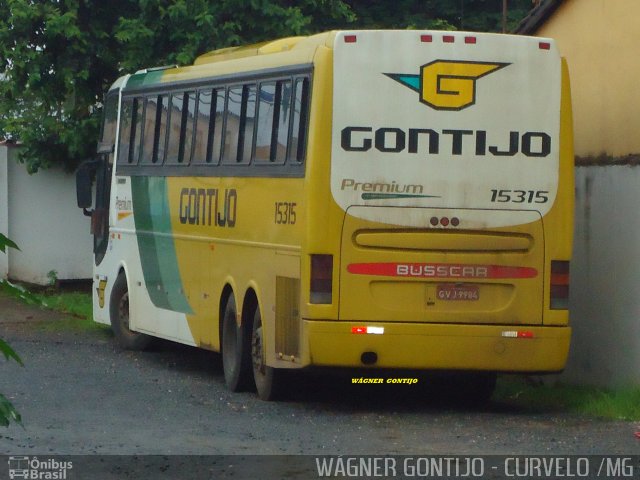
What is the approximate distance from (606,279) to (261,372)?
330 cm

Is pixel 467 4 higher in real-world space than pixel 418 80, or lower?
higher

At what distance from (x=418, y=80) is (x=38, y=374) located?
198 inches

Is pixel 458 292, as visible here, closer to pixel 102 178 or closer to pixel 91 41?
pixel 102 178

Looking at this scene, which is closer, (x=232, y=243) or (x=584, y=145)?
(x=232, y=243)

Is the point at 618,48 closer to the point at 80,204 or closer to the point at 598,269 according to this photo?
the point at 598,269

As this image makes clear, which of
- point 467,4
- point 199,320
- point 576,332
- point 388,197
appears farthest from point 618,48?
point 467,4

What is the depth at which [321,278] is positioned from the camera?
38.2 ft

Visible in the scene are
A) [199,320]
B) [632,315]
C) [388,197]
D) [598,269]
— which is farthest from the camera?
[199,320]

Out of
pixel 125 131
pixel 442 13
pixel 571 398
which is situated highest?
pixel 442 13

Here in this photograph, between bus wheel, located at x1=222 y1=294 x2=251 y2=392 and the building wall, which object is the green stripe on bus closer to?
bus wheel, located at x1=222 y1=294 x2=251 y2=392

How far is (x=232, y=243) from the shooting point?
13742 mm

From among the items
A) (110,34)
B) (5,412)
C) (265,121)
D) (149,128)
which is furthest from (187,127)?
(5,412)

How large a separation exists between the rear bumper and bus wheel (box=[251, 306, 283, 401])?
1181 millimetres

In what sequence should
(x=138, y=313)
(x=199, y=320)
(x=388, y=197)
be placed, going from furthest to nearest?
(x=138, y=313), (x=199, y=320), (x=388, y=197)
